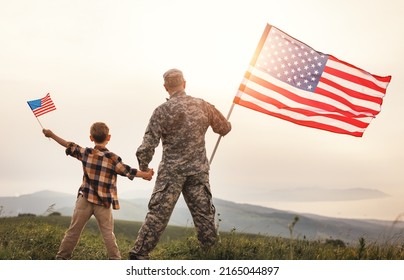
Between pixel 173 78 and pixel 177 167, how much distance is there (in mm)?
1149

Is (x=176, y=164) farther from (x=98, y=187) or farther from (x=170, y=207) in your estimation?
(x=98, y=187)

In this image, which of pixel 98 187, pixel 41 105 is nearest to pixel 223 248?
pixel 98 187

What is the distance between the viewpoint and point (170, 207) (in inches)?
270

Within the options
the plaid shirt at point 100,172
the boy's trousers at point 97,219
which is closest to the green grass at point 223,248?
the boy's trousers at point 97,219

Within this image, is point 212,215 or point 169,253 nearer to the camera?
point 212,215

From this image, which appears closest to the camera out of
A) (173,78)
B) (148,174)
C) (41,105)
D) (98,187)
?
(98,187)

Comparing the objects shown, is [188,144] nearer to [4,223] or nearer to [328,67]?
[328,67]

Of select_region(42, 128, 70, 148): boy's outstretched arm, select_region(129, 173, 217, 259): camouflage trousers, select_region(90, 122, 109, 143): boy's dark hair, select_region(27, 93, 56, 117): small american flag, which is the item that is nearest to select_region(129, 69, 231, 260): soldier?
select_region(129, 173, 217, 259): camouflage trousers

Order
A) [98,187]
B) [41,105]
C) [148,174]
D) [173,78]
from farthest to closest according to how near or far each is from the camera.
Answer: [41,105]
[173,78]
[148,174]
[98,187]

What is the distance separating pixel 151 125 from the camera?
690 cm

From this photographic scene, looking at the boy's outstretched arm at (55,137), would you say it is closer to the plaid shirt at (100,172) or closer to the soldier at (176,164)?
the plaid shirt at (100,172)

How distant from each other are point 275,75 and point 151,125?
233 cm

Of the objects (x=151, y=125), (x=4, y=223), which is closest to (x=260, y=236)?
(x=151, y=125)

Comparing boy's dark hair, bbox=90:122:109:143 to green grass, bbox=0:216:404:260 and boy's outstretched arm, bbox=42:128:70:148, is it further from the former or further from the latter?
green grass, bbox=0:216:404:260
